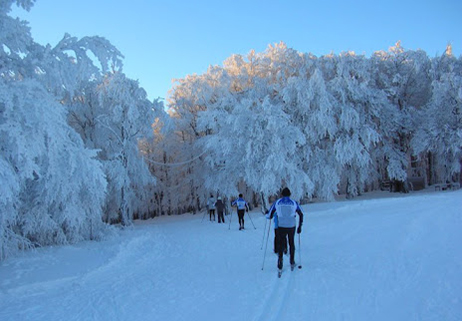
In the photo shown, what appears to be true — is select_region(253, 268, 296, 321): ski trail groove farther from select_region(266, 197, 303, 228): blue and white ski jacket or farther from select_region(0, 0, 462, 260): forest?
select_region(0, 0, 462, 260): forest

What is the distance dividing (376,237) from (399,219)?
8.24 ft

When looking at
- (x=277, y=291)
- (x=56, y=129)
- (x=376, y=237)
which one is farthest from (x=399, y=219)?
(x=56, y=129)

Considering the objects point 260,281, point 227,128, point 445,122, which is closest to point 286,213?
point 260,281

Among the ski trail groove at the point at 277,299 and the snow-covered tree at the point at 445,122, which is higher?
the snow-covered tree at the point at 445,122

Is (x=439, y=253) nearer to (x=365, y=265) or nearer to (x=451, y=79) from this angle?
(x=365, y=265)

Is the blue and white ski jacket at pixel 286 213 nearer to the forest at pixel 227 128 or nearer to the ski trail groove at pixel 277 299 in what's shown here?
the ski trail groove at pixel 277 299

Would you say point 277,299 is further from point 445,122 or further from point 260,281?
point 445,122

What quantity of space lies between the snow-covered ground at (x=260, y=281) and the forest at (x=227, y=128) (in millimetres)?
2321

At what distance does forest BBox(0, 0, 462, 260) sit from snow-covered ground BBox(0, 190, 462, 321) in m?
2.32

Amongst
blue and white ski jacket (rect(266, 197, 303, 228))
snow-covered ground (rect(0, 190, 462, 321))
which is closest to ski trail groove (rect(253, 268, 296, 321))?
snow-covered ground (rect(0, 190, 462, 321))

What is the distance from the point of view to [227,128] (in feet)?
71.2

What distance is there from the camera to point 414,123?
86.6ft

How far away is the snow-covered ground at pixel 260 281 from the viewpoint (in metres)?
4.57

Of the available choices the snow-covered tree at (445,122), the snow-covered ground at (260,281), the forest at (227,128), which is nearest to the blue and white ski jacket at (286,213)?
the snow-covered ground at (260,281)
